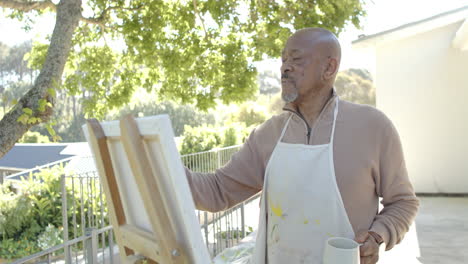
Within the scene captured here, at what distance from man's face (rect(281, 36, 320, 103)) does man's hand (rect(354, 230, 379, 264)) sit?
0.57 metres

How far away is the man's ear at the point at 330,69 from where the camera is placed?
1619 millimetres

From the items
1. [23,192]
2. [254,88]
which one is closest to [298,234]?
[254,88]

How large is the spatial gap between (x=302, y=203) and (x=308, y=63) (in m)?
0.54

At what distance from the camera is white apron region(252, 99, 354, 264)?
1494 millimetres

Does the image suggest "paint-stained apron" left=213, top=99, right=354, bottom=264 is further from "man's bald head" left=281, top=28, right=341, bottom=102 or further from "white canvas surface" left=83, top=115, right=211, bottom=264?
"white canvas surface" left=83, top=115, right=211, bottom=264

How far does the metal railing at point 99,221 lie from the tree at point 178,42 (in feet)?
5.11

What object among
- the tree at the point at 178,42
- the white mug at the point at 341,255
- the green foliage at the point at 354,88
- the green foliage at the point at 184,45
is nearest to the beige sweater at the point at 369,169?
the white mug at the point at 341,255

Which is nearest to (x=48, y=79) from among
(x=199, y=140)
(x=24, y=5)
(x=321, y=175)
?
(x=24, y=5)

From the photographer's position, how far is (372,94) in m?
42.3

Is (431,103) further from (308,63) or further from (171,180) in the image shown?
(171,180)

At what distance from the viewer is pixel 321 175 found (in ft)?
4.96

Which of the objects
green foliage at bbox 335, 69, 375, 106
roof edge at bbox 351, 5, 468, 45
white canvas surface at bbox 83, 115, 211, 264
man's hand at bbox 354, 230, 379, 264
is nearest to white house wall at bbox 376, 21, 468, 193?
roof edge at bbox 351, 5, 468, 45

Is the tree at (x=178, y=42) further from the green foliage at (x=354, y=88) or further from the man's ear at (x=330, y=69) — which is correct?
the green foliage at (x=354, y=88)

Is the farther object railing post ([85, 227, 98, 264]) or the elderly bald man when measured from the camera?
railing post ([85, 227, 98, 264])
